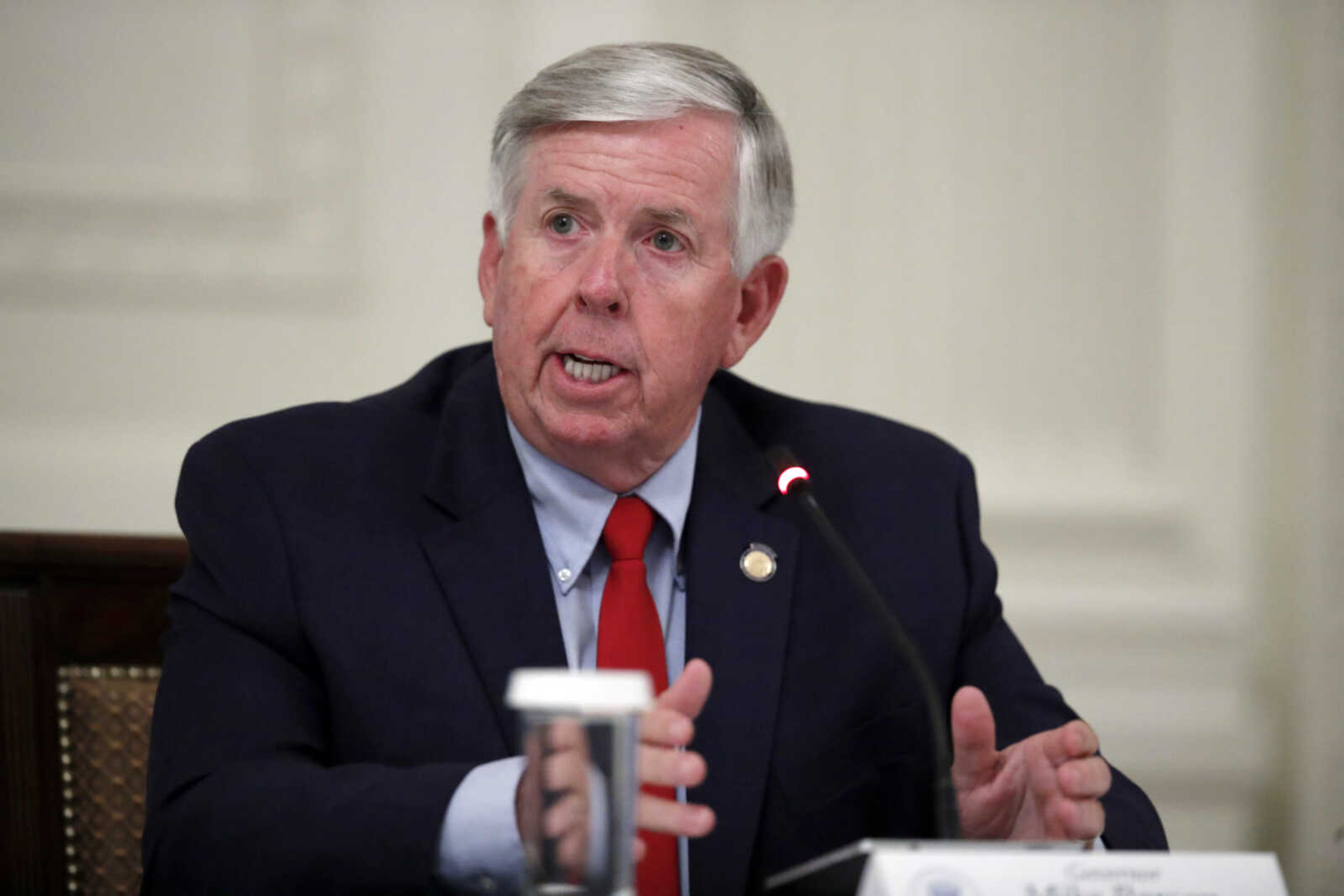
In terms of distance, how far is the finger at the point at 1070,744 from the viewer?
1495mm

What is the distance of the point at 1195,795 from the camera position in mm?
3104

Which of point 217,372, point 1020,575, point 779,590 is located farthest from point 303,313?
point 1020,575

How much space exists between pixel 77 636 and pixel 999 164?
2.09 meters

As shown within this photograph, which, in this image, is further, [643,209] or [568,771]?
[643,209]

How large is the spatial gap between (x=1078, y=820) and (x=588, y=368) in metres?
0.83

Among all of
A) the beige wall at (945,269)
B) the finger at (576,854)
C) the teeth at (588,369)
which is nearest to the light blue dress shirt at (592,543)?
the teeth at (588,369)

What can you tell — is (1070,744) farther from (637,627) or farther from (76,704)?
(76,704)

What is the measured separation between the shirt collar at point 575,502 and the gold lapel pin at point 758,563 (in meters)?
0.10

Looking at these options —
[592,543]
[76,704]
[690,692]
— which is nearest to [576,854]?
[690,692]

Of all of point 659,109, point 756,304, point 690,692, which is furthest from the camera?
point 756,304

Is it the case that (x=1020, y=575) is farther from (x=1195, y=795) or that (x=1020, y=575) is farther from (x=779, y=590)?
(x=779, y=590)

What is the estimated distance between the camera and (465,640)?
70.1 inches

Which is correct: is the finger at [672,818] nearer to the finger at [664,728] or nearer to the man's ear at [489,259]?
the finger at [664,728]

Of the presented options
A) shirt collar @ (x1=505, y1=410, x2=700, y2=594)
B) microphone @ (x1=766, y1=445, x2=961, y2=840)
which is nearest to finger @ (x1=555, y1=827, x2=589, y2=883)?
microphone @ (x1=766, y1=445, x2=961, y2=840)
